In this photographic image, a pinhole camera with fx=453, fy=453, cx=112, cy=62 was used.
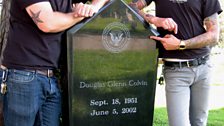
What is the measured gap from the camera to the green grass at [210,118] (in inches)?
259

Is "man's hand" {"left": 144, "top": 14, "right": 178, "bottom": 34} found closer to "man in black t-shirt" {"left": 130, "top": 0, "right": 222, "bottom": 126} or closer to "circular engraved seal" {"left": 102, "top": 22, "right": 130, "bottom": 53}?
"man in black t-shirt" {"left": 130, "top": 0, "right": 222, "bottom": 126}

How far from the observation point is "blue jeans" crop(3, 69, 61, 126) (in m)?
3.26

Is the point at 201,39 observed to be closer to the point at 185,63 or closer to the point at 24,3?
the point at 185,63

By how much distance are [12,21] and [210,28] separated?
5.60 feet

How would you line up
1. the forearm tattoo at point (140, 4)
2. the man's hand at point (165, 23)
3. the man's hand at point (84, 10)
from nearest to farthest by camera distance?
the man's hand at point (84, 10)
the man's hand at point (165, 23)
the forearm tattoo at point (140, 4)

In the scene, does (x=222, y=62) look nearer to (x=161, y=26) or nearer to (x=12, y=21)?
(x=161, y=26)

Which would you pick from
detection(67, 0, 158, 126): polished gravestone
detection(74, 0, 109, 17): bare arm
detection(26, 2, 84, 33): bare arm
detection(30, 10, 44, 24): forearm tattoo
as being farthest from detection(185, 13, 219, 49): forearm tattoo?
detection(30, 10, 44, 24): forearm tattoo

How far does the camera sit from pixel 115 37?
3518mm

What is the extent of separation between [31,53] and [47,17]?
29 cm

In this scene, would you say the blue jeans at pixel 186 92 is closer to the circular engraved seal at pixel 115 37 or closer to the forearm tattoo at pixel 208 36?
the forearm tattoo at pixel 208 36

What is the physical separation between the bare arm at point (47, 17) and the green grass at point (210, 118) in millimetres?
3564

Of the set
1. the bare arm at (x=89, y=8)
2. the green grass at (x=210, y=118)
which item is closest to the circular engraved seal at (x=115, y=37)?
the bare arm at (x=89, y=8)

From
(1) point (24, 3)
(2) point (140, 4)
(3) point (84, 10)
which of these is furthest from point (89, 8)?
(2) point (140, 4)

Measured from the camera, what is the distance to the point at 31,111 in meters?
3.32
